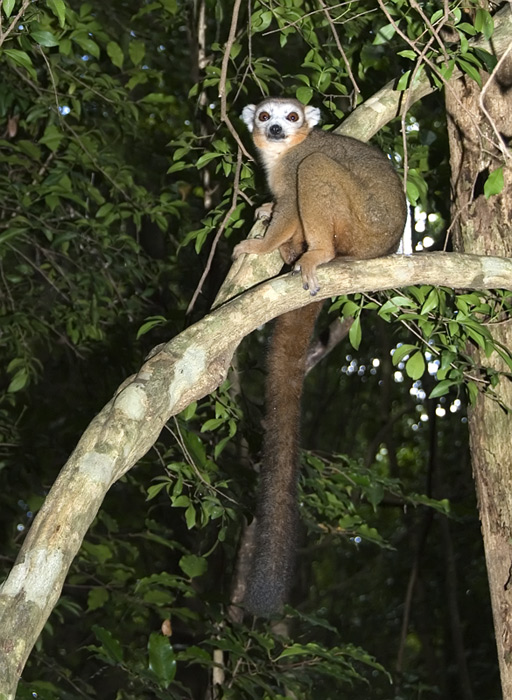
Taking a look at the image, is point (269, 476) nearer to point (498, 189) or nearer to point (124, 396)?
point (124, 396)

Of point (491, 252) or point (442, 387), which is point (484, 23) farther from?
point (442, 387)

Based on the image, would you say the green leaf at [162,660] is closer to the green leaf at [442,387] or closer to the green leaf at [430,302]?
the green leaf at [442,387]

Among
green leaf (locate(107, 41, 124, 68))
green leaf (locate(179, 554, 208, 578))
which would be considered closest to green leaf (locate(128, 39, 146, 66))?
green leaf (locate(107, 41, 124, 68))

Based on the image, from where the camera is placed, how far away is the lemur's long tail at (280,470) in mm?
3500

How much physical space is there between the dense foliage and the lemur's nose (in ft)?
1.04

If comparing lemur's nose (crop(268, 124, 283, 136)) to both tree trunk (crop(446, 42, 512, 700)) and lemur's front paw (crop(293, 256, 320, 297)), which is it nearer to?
tree trunk (crop(446, 42, 512, 700))

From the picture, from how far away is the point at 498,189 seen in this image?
9.16ft

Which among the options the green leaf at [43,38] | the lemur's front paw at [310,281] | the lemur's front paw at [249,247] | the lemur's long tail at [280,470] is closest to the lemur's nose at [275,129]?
the lemur's front paw at [249,247]

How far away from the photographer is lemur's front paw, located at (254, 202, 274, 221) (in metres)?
4.60

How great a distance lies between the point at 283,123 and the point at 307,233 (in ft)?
3.47

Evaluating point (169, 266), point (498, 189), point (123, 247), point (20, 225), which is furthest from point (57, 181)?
point (498, 189)

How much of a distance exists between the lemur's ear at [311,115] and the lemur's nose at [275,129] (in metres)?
0.18

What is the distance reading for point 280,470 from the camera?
3973 millimetres

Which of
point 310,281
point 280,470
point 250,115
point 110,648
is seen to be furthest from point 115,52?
point 110,648
